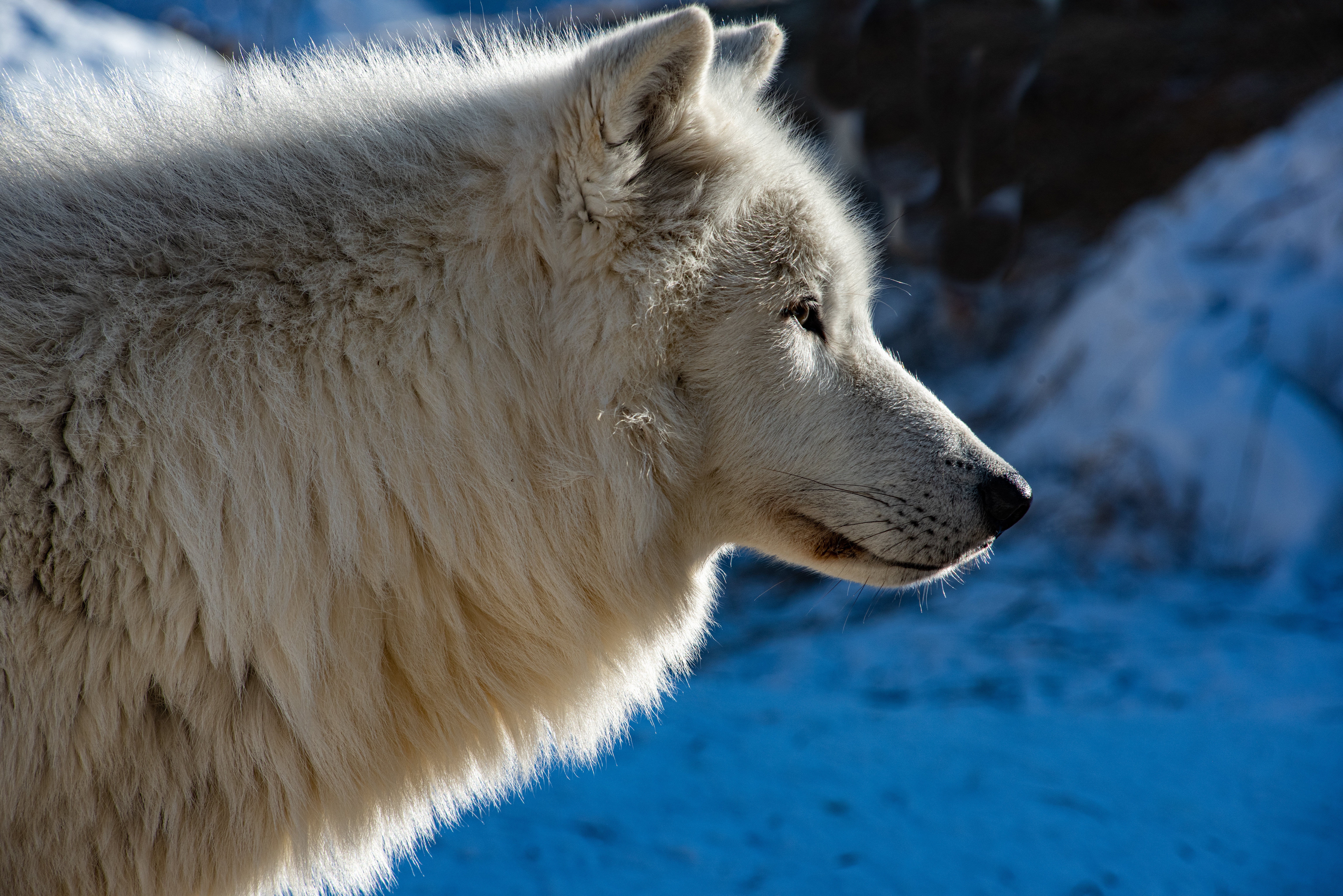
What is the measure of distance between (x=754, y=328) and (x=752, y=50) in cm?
96

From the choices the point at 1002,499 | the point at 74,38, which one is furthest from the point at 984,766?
the point at 74,38

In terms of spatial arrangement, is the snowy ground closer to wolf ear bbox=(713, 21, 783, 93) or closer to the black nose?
the black nose

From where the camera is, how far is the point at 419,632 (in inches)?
84.3

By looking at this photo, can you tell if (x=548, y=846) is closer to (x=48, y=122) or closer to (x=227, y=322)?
(x=227, y=322)

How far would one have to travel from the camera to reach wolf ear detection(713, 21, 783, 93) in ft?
8.82

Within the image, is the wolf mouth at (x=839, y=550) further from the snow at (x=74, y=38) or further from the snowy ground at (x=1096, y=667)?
the snow at (x=74, y=38)

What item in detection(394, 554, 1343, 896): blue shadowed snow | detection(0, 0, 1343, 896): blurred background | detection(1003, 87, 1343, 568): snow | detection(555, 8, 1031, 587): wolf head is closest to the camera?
detection(555, 8, 1031, 587): wolf head

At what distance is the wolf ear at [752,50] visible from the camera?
269 cm

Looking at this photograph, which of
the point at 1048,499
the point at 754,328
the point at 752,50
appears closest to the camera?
the point at 754,328

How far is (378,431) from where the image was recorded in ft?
6.56

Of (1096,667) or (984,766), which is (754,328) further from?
(1096,667)

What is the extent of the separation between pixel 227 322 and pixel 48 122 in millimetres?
697

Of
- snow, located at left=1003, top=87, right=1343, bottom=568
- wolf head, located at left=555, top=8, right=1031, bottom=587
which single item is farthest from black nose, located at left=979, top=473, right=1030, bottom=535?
snow, located at left=1003, top=87, right=1343, bottom=568

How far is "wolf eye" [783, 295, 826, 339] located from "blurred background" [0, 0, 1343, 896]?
36.1 inches
